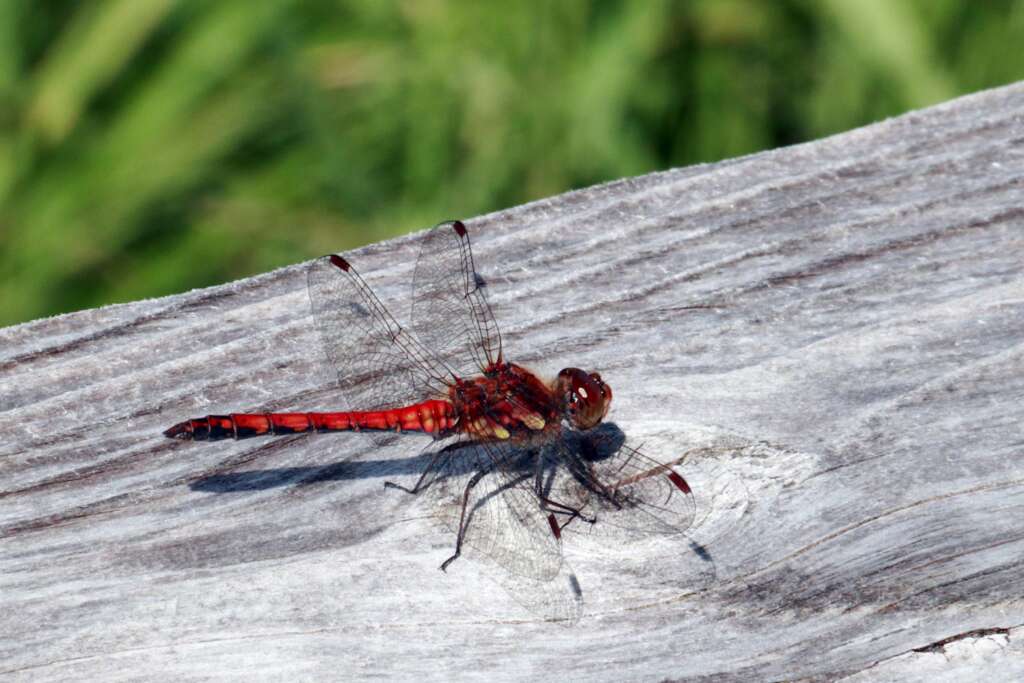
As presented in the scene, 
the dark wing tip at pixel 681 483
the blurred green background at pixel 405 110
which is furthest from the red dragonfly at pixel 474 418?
the blurred green background at pixel 405 110

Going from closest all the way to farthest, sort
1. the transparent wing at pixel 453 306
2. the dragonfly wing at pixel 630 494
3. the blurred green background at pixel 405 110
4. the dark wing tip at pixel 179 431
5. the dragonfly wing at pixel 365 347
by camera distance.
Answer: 1. the dragonfly wing at pixel 630 494
2. the dark wing tip at pixel 179 431
3. the dragonfly wing at pixel 365 347
4. the transparent wing at pixel 453 306
5. the blurred green background at pixel 405 110

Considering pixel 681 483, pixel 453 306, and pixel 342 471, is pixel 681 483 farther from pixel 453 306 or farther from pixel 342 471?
pixel 453 306

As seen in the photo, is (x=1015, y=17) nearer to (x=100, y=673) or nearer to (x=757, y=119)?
(x=757, y=119)

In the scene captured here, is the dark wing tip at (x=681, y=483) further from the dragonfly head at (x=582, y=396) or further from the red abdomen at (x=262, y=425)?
the red abdomen at (x=262, y=425)

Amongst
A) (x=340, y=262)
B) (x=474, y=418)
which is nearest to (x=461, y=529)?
(x=340, y=262)

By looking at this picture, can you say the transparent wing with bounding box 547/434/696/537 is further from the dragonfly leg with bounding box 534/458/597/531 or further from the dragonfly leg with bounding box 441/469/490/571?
the dragonfly leg with bounding box 441/469/490/571

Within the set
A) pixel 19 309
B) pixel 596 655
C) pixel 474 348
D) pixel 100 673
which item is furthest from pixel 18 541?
pixel 19 309
